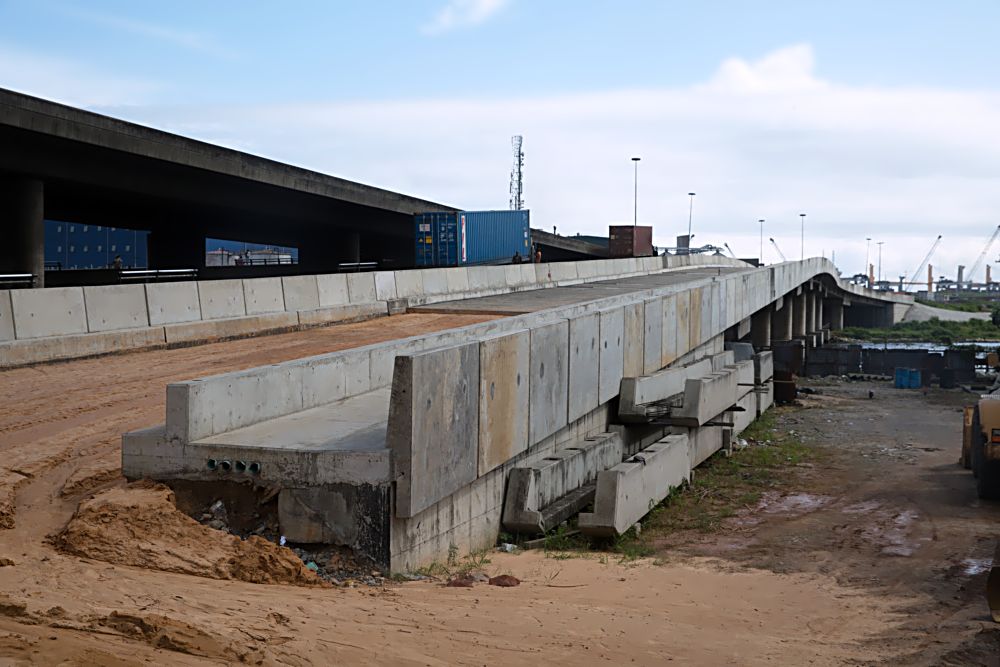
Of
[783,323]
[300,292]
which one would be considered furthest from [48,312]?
[783,323]

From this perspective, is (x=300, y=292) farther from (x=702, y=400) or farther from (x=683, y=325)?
(x=702, y=400)

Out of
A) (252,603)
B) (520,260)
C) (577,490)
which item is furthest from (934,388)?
(252,603)

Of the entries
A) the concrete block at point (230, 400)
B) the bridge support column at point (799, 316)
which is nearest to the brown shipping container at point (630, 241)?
Result: the bridge support column at point (799, 316)

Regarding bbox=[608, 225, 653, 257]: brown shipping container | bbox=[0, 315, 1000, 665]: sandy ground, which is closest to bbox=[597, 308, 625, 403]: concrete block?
bbox=[0, 315, 1000, 665]: sandy ground

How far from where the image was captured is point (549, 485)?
12.9 metres

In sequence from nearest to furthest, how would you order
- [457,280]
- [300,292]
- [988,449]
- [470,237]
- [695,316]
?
[988,449] < [300,292] < [695,316] < [457,280] < [470,237]

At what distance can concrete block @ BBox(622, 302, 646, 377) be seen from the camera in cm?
→ 1797

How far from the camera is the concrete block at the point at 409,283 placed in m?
28.0

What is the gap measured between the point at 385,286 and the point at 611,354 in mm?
11371

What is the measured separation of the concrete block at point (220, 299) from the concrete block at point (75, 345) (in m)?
1.62

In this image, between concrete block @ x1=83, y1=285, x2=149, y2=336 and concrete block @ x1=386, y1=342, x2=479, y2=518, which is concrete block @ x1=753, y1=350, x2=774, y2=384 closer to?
concrete block @ x1=83, y1=285, x2=149, y2=336

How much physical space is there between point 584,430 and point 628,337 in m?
2.67

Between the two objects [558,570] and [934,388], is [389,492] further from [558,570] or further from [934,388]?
[934,388]

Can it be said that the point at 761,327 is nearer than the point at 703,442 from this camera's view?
No
